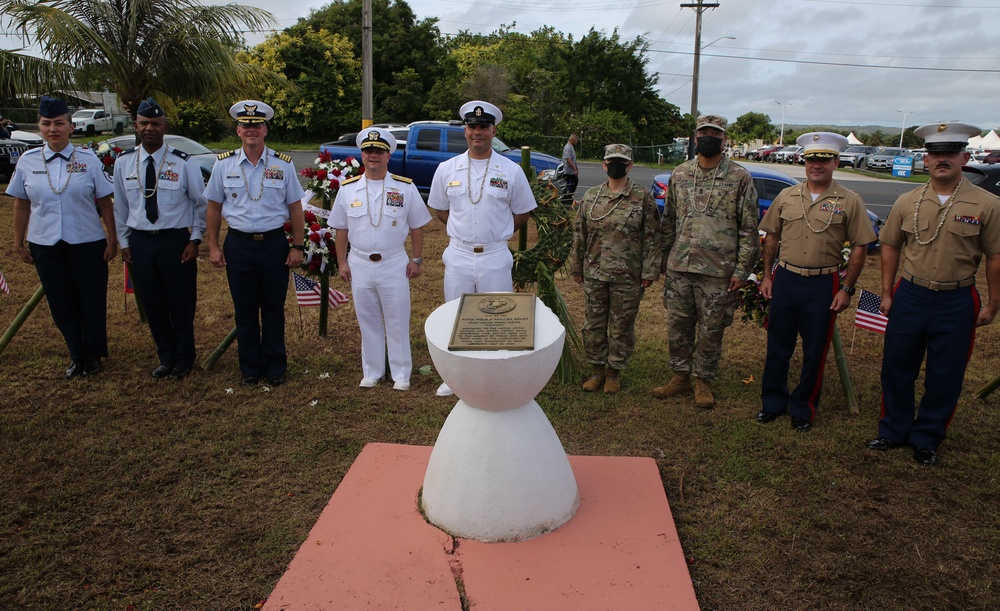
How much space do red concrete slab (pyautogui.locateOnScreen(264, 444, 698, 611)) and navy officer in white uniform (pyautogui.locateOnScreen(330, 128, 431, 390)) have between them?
60.3 inches

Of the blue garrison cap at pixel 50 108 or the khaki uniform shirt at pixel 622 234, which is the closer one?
the khaki uniform shirt at pixel 622 234

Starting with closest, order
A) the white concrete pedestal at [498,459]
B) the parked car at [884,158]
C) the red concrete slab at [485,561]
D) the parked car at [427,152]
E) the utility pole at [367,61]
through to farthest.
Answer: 1. the red concrete slab at [485,561]
2. the white concrete pedestal at [498,459]
3. the parked car at [427,152]
4. the utility pole at [367,61]
5. the parked car at [884,158]

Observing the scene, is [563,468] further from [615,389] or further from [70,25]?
[70,25]

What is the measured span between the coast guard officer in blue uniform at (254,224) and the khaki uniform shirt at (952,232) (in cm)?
382

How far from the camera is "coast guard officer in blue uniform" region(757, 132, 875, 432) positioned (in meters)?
4.19

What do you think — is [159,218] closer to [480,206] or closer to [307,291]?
[307,291]

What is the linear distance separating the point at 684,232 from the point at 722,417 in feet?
4.03

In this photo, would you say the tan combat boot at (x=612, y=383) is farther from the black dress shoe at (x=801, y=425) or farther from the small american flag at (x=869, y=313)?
the small american flag at (x=869, y=313)

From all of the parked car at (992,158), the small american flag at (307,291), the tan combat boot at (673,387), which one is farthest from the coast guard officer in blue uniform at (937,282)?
the parked car at (992,158)

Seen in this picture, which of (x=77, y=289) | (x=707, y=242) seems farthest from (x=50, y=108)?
(x=707, y=242)

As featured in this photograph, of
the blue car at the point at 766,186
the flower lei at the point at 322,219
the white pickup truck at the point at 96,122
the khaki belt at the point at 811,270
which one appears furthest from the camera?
the white pickup truck at the point at 96,122

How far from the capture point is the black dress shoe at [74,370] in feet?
17.3

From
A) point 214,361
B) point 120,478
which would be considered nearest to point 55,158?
point 214,361

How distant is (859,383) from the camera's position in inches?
212
